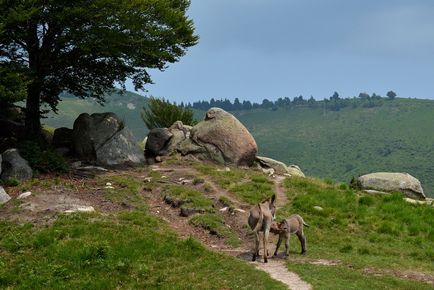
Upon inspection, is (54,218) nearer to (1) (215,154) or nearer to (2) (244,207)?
(2) (244,207)

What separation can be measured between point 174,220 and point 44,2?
1664 cm

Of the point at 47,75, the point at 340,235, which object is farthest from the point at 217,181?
the point at 47,75

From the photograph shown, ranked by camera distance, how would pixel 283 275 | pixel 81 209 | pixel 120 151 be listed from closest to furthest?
pixel 283 275 < pixel 81 209 < pixel 120 151

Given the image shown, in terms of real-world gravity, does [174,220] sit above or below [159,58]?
below

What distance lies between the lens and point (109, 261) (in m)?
17.7

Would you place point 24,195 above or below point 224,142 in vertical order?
below

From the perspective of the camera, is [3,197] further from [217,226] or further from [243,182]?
[243,182]

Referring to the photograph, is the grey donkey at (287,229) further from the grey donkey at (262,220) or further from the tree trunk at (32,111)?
the tree trunk at (32,111)

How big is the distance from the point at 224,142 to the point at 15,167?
55.9 ft

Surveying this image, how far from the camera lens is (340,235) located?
25531mm

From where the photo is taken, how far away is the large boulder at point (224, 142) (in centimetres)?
3981

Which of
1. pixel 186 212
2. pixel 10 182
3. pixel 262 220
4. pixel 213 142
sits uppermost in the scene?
pixel 213 142

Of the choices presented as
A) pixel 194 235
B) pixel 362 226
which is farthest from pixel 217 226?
pixel 362 226

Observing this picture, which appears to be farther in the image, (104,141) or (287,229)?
(104,141)
